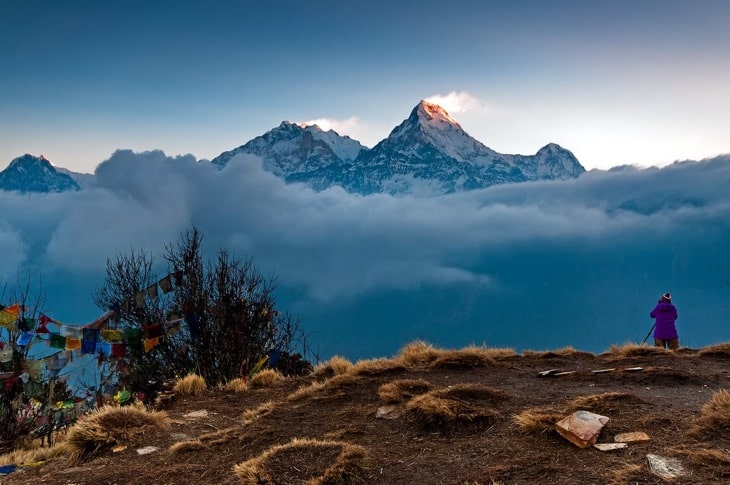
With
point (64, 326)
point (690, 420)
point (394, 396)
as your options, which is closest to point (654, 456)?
point (690, 420)

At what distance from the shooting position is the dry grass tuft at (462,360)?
10277mm

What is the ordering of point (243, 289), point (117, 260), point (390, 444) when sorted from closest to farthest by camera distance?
point (390, 444)
point (243, 289)
point (117, 260)

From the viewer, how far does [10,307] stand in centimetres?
1041

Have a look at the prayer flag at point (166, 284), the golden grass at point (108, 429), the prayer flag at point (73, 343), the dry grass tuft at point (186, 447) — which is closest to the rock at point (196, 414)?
the golden grass at point (108, 429)

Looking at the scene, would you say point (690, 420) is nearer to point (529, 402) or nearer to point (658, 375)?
point (529, 402)

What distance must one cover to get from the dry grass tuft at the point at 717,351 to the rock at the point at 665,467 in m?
8.08

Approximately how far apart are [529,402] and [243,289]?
33.6ft

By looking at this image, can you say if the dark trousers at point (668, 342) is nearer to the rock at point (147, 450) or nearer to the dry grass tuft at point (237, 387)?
the dry grass tuft at point (237, 387)

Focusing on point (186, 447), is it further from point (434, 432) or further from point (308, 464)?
point (434, 432)

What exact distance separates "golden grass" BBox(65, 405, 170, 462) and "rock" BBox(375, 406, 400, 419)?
11.9 feet

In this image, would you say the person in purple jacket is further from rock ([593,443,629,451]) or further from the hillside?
rock ([593,443,629,451])

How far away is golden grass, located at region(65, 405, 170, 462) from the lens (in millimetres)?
6910

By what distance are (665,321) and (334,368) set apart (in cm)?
1063

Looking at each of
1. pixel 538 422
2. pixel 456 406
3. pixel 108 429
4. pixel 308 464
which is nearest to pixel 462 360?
pixel 456 406
